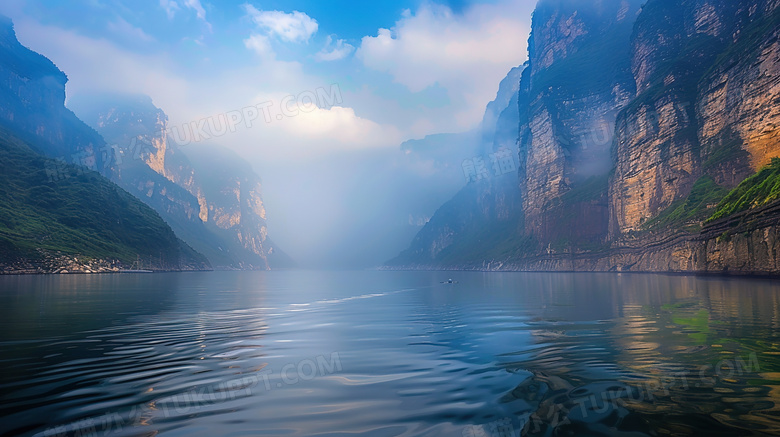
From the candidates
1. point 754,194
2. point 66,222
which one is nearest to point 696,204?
point 754,194

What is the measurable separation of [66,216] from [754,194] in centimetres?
18217

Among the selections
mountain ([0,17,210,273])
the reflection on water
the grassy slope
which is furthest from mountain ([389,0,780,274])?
the grassy slope

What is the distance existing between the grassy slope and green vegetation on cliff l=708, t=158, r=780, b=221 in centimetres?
14210

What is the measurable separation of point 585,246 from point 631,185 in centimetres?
3445

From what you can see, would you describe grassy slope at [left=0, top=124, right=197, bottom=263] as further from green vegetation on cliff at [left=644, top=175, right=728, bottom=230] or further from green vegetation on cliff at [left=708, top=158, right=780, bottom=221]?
green vegetation on cliff at [left=644, top=175, right=728, bottom=230]

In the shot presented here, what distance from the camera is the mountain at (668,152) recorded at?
6631cm

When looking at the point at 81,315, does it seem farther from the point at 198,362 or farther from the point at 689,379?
the point at 689,379

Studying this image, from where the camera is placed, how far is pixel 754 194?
167ft

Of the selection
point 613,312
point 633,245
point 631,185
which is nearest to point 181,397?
point 613,312

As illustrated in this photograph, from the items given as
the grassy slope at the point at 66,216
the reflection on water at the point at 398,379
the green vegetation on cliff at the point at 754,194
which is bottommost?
the reflection on water at the point at 398,379

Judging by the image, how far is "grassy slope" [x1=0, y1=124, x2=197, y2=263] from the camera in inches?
4476

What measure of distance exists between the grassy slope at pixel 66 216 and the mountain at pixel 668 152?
144 metres

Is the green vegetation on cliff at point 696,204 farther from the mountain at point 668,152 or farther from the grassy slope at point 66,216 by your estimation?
the grassy slope at point 66,216

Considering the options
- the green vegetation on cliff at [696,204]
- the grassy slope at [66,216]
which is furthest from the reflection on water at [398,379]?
the grassy slope at [66,216]
